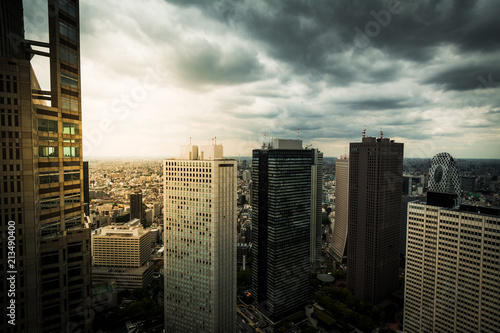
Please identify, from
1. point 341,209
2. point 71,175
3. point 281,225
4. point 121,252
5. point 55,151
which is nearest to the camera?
point 55,151

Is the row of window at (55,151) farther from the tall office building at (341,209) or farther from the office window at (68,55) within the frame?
the tall office building at (341,209)

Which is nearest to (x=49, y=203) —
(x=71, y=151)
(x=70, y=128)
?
(x=71, y=151)

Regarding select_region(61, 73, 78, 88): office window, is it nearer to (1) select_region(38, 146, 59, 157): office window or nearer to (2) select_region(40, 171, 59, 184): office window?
(1) select_region(38, 146, 59, 157): office window

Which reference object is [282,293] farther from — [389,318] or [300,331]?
[389,318]

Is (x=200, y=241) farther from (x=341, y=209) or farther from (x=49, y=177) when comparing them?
(x=341, y=209)

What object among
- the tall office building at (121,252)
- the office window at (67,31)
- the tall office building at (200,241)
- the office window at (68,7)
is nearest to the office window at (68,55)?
the office window at (67,31)

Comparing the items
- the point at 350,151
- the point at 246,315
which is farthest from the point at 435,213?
the point at 246,315
